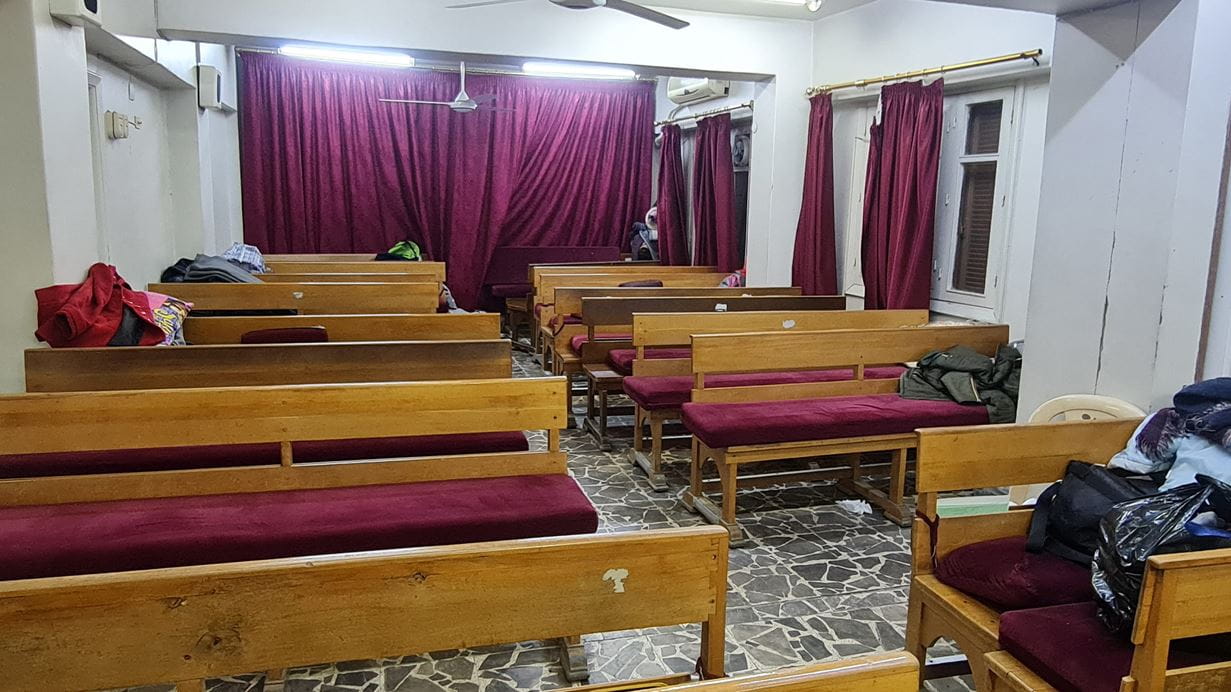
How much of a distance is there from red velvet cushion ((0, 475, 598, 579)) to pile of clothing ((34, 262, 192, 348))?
1.21m

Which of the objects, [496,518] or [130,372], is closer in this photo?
[496,518]

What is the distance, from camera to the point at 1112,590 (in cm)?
182

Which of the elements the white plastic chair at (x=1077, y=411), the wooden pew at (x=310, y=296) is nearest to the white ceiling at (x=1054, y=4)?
the white plastic chair at (x=1077, y=411)

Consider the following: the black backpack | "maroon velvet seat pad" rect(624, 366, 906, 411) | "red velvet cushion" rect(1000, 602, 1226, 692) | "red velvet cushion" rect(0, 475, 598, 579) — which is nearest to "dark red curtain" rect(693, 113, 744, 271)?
"maroon velvet seat pad" rect(624, 366, 906, 411)

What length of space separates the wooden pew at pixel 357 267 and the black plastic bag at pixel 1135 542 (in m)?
5.56

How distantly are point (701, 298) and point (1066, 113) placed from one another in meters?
2.80

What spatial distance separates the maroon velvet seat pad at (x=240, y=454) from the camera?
2807mm

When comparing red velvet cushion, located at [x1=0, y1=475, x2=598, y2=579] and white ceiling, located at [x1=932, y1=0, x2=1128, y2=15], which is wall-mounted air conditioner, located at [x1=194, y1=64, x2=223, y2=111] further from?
white ceiling, located at [x1=932, y1=0, x2=1128, y2=15]

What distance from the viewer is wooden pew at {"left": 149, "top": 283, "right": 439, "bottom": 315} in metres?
4.93

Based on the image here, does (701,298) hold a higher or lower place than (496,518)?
higher

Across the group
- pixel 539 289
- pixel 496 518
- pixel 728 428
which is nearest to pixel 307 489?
pixel 496 518

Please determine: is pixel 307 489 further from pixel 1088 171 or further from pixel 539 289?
pixel 539 289

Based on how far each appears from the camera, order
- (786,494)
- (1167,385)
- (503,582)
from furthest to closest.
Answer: (786,494)
(1167,385)
(503,582)

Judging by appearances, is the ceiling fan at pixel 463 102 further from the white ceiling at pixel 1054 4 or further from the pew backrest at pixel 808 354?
the white ceiling at pixel 1054 4
